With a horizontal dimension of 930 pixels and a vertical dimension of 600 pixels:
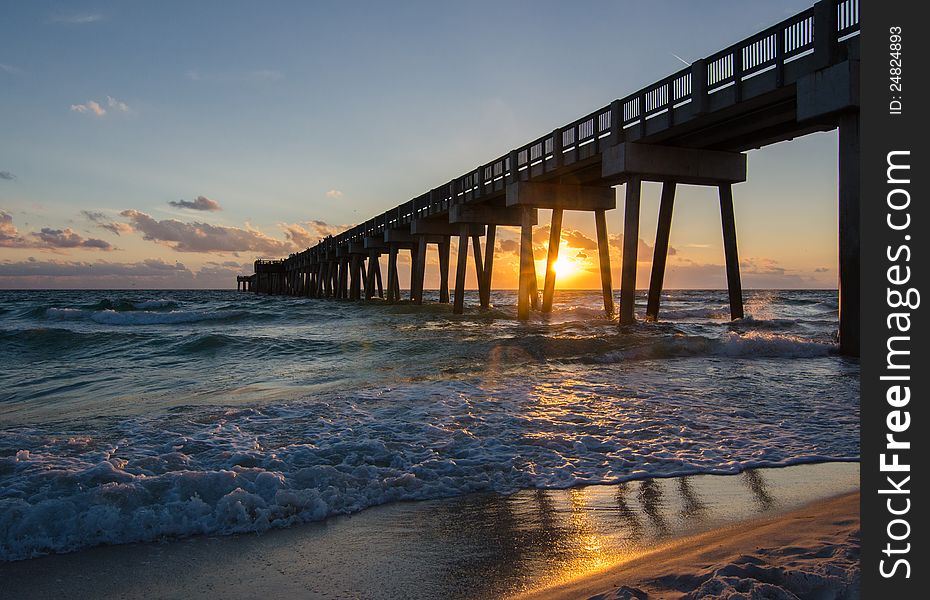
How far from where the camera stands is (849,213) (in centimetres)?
1148

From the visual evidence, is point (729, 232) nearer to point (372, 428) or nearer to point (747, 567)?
point (372, 428)

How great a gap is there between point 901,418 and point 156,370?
Answer: 13.6 meters

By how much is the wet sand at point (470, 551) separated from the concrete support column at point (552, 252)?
72.7 ft

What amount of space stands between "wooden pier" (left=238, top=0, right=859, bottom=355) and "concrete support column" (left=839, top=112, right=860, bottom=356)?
0.07ft

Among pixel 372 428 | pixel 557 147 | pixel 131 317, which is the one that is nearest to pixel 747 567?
pixel 372 428

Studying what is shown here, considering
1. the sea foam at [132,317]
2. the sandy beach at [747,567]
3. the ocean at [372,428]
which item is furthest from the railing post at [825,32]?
the sea foam at [132,317]

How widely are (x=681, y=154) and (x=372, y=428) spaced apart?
15887 millimetres

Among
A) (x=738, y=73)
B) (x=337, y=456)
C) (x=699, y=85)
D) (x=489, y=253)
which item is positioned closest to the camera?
(x=337, y=456)

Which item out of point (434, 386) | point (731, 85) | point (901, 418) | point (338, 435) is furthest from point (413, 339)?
point (901, 418)

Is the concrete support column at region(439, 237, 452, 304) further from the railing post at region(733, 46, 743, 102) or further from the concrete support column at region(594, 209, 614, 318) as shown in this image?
the railing post at region(733, 46, 743, 102)

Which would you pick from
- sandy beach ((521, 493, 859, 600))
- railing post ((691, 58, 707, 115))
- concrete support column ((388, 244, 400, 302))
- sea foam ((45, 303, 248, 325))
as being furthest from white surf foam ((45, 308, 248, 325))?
sandy beach ((521, 493, 859, 600))

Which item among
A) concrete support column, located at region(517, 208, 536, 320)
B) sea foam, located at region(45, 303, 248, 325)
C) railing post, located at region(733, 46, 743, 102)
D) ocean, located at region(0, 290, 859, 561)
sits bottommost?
ocean, located at region(0, 290, 859, 561)

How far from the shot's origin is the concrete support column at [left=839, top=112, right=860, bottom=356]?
11.4 m

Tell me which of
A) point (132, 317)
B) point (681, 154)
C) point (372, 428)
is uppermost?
point (681, 154)
